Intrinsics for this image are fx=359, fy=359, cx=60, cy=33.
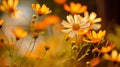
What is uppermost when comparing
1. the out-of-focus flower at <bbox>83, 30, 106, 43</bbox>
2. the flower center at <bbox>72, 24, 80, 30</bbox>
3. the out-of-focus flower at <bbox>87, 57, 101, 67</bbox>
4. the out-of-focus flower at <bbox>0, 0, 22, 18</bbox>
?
the out-of-focus flower at <bbox>0, 0, 22, 18</bbox>

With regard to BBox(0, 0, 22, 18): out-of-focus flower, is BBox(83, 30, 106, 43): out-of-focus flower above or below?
below

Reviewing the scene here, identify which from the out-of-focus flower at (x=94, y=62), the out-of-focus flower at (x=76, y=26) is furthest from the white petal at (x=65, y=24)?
the out-of-focus flower at (x=94, y=62)

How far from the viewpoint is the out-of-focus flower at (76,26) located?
0.82 meters

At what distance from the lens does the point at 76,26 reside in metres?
0.84

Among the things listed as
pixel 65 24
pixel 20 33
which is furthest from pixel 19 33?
pixel 65 24

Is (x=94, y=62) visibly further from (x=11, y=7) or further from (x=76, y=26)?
(x=11, y=7)

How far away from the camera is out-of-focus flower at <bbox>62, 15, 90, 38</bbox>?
817 millimetres

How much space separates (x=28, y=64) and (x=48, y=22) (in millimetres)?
139

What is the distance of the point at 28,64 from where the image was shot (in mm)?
950

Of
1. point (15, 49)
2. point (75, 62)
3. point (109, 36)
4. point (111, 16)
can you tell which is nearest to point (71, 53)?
Answer: point (75, 62)

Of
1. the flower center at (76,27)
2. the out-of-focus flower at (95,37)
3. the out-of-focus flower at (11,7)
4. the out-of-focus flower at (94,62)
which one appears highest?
the out-of-focus flower at (11,7)

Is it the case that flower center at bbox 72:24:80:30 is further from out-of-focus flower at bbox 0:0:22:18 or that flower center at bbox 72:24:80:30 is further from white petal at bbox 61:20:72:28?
out-of-focus flower at bbox 0:0:22:18

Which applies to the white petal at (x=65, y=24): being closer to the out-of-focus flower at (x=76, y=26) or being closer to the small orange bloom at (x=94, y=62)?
the out-of-focus flower at (x=76, y=26)

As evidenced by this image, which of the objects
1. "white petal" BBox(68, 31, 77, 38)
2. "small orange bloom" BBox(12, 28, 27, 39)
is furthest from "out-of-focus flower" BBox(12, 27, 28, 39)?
"white petal" BBox(68, 31, 77, 38)
